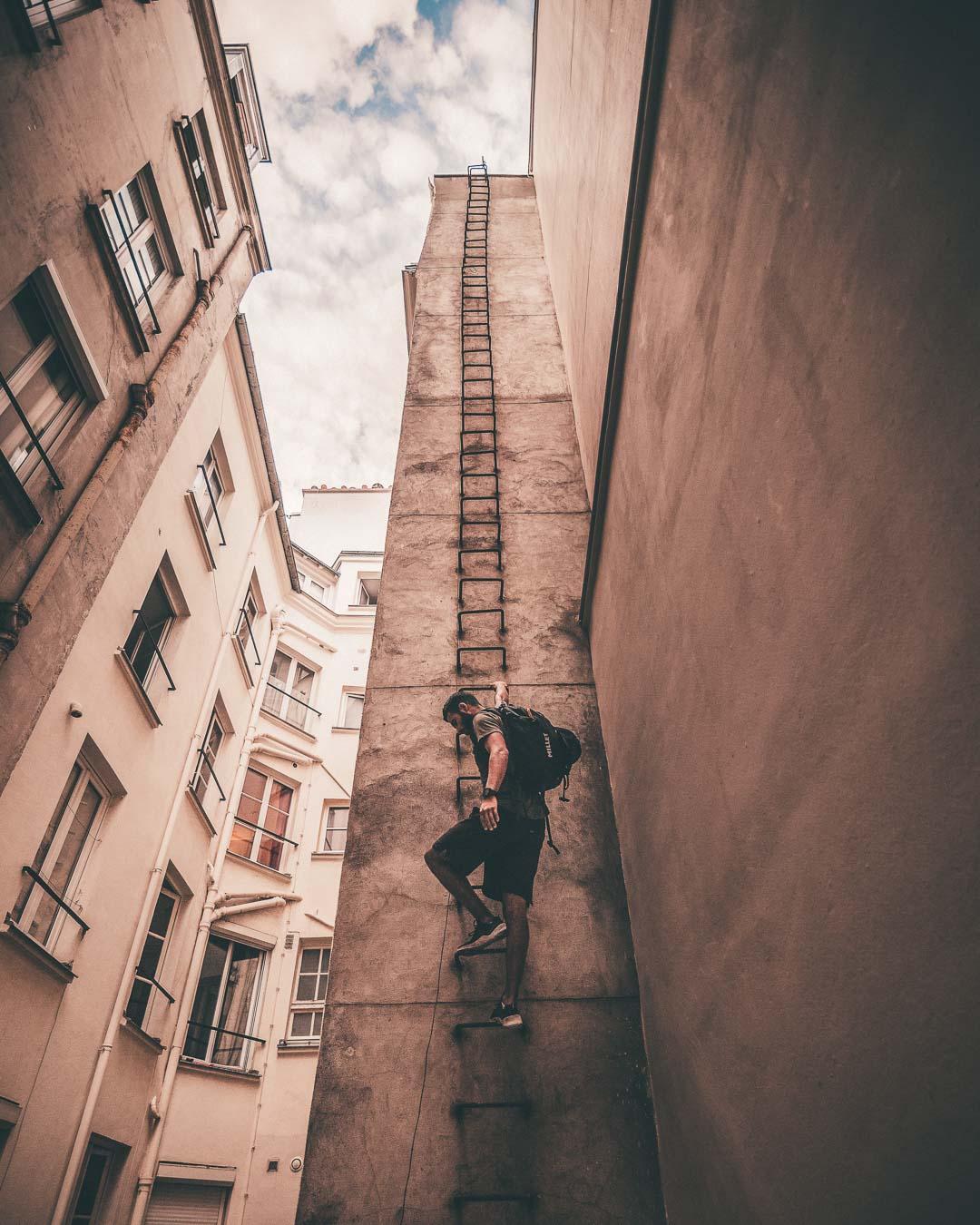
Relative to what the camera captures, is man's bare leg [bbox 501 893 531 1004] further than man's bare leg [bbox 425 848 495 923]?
No

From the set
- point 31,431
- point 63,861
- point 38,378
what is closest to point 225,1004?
point 63,861

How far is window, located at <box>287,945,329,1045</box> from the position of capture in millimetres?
12445

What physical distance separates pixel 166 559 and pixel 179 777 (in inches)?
125

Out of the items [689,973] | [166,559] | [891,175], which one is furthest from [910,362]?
[166,559]

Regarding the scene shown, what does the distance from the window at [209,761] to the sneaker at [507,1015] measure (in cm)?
826

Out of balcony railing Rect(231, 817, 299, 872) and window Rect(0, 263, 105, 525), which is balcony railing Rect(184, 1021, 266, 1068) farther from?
window Rect(0, 263, 105, 525)

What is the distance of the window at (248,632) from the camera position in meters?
12.9

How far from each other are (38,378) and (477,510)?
4.24 metres

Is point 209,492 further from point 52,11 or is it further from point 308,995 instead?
point 308,995

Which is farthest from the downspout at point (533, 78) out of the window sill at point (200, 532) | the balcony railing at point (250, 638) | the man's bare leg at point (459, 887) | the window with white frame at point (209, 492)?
the man's bare leg at point (459, 887)

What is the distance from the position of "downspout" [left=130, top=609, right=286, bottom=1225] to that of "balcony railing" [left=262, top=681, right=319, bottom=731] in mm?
1264

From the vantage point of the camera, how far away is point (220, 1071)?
10625mm

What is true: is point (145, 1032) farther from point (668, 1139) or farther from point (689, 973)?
point (689, 973)

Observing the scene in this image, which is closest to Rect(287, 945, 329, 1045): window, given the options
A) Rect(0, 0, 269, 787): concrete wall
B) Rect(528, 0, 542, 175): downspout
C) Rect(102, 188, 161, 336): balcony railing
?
Rect(0, 0, 269, 787): concrete wall
